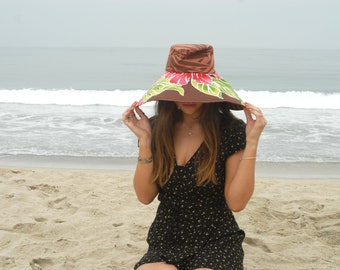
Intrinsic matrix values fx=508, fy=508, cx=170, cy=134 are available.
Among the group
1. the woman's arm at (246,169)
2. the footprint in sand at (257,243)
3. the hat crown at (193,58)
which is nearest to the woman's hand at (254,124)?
the woman's arm at (246,169)

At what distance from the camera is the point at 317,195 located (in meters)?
5.45

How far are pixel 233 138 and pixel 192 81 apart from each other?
0.38 metres

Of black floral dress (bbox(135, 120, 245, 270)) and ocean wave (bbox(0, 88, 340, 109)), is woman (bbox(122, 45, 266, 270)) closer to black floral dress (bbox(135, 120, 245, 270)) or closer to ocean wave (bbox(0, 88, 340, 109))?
black floral dress (bbox(135, 120, 245, 270))

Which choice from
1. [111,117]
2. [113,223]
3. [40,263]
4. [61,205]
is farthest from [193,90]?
[111,117]

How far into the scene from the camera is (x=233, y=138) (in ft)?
8.73

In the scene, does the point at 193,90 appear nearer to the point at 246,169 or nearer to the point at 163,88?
the point at 163,88

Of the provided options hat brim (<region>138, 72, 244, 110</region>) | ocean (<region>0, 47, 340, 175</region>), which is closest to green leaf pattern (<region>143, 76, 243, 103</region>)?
hat brim (<region>138, 72, 244, 110</region>)

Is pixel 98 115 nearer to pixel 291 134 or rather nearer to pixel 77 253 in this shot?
pixel 291 134

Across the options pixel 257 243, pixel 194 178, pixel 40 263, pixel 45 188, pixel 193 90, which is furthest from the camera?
pixel 45 188

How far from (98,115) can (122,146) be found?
404 centimetres

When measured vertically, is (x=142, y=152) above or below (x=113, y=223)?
above

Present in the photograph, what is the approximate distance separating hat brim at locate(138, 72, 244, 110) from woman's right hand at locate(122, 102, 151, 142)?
13 centimetres

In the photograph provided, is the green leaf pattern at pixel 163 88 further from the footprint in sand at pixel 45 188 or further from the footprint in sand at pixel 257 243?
the footprint in sand at pixel 45 188

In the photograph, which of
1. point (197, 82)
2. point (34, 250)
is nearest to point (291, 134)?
point (34, 250)
